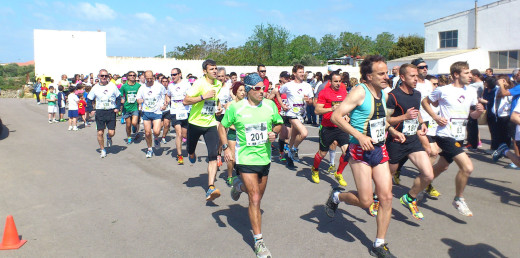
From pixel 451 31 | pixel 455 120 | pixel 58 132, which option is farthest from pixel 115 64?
pixel 455 120

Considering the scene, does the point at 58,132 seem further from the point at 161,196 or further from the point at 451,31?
the point at 451,31

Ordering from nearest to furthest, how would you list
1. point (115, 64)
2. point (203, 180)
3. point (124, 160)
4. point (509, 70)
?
point (203, 180), point (124, 160), point (509, 70), point (115, 64)

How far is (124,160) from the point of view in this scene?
9883 mm

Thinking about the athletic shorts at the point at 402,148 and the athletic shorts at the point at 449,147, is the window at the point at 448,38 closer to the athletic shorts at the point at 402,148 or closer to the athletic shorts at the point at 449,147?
the athletic shorts at the point at 449,147

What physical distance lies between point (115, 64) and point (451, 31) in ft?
108

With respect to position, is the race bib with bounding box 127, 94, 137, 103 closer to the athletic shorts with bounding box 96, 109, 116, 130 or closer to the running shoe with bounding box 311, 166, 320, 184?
the athletic shorts with bounding box 96, 109, 116, 130

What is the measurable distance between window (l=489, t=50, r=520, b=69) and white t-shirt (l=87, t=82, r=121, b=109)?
32.5 meters

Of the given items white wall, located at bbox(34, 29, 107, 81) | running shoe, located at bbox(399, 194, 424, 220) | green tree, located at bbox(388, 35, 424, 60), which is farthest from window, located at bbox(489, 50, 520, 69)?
white wall, located at bbox(34, 29, 107, 81)

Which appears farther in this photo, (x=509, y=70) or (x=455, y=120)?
(x=509, y=70)

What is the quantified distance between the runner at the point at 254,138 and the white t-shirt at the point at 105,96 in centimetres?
642

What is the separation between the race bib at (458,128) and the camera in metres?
5.79

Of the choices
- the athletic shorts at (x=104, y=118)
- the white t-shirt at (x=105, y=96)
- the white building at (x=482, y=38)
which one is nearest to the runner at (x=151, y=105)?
the white t-shirt at (x=105, y=96)

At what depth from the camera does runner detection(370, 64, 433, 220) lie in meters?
5.43

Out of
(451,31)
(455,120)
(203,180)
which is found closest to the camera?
(455,120)
